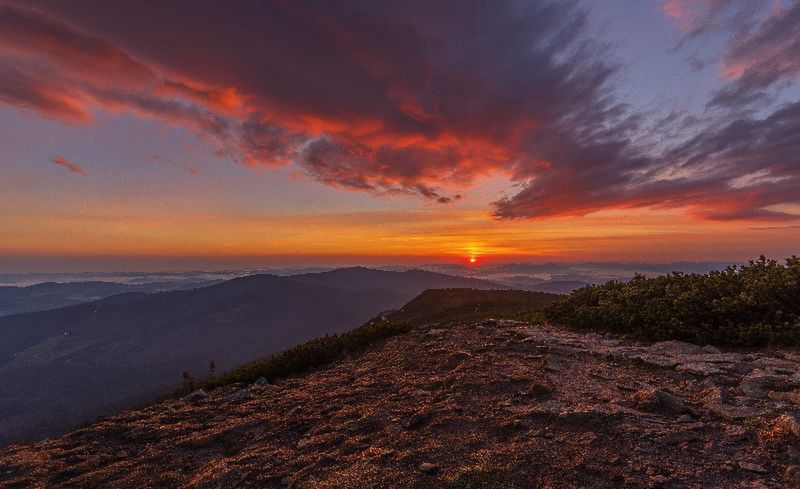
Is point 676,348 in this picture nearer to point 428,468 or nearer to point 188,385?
point 428,468

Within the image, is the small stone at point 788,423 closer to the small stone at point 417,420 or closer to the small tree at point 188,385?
the small stone at point 417,420

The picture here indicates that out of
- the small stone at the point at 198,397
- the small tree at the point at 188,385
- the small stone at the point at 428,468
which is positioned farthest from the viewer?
the small tree at the point at 188,385

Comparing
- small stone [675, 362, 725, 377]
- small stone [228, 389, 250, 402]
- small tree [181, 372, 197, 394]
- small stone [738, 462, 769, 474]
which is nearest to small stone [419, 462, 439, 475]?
small stone [738, 462, 769, 474]

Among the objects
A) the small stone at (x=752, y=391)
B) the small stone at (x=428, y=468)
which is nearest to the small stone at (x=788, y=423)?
the small stone at (x=752, y=391)

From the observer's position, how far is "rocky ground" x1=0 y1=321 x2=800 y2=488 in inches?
218

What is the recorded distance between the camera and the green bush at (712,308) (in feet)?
36.4

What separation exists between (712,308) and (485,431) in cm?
1016

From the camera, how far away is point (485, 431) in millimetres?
7012

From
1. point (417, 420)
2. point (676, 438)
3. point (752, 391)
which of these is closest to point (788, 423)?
point (676, 438)

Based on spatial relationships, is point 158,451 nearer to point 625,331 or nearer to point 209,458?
point 209,458

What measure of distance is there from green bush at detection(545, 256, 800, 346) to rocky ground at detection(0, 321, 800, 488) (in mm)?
1039

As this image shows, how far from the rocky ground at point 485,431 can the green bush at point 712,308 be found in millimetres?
1039

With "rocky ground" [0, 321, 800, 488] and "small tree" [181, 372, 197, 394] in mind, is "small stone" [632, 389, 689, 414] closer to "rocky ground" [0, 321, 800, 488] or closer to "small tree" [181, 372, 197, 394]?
"rocky ground" [0, 321, 800, 488]

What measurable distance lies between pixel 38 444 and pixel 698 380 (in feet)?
51.5
